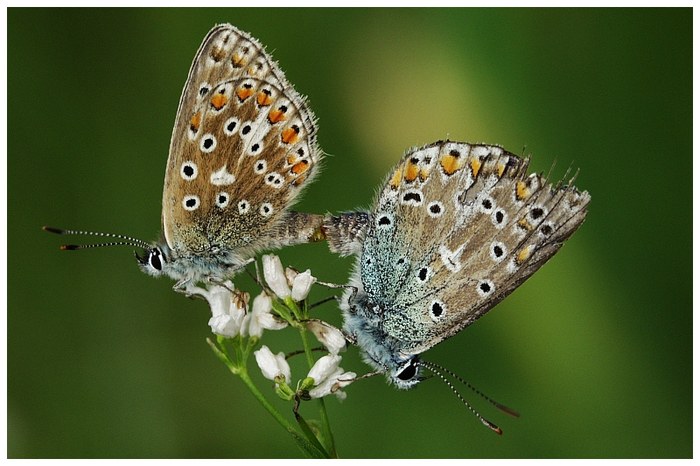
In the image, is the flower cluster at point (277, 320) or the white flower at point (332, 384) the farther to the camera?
the flower cluster at point (277, 320)

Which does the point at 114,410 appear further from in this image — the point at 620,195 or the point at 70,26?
the point at 620,195

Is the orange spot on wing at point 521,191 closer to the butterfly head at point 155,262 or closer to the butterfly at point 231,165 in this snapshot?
the butterfly at point 231,165

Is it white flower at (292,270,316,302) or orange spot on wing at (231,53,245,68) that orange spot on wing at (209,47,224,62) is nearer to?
orange spot on wing at (231,53,245,68)

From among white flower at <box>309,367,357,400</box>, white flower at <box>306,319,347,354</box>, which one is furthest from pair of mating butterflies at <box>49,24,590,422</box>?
white flower at <box>309,367,357,400</box>

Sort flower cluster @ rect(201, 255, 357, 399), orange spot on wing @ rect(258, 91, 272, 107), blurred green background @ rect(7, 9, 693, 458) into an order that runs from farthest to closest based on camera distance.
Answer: blurred green background @ rect(7, 9, 693, 458) < orange spot on wing @ rect(258, 91, 272, 107) < flower cluster @ rect(201, 255, 357, 399)

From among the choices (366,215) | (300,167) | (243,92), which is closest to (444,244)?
(366,215)

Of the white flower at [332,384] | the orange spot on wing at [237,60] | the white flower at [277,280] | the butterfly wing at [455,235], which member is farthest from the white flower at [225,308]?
the orange spot on wing at [237,60]

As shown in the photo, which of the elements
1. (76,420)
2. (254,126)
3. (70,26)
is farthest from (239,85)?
(76,420)

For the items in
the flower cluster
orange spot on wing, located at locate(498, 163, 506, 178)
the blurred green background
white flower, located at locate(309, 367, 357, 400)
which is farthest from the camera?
the blurred green background
